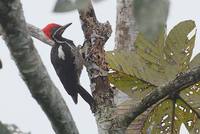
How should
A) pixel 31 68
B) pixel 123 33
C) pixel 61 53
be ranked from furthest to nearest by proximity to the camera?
pixel 61 53
pixel 123 33
pixel 31 68

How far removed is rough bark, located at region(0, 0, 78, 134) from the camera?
93 centimetres

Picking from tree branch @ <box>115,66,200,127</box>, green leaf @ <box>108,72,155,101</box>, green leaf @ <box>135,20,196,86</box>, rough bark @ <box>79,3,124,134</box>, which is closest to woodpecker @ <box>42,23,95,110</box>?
rough bark @ <box>79,3,124,134</box>

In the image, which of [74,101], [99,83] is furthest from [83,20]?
[74,101]

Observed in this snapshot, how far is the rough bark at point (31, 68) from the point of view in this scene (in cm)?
93

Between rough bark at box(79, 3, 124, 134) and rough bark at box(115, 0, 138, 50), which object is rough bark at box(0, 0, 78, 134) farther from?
rough bark at box(115, 0, 138, 50)

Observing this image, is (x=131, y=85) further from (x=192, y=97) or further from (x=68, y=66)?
(x=68, y=66)

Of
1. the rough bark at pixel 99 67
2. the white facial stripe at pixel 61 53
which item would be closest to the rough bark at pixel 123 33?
the rough bark at pixel 99 67

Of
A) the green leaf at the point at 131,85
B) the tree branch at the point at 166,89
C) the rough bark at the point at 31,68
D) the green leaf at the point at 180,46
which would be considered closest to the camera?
the rough bark at the point at 31,68

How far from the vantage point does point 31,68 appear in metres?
1.23

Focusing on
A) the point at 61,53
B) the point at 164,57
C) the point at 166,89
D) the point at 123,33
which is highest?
the point at 61,53

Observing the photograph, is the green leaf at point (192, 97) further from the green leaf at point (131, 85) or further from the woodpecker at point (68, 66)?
the woodpecker at point (68, 66)

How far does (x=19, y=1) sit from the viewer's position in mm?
940

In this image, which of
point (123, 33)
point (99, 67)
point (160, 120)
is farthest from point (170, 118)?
point (123, 33)

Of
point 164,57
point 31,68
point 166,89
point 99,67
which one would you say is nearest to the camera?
point 31,68
